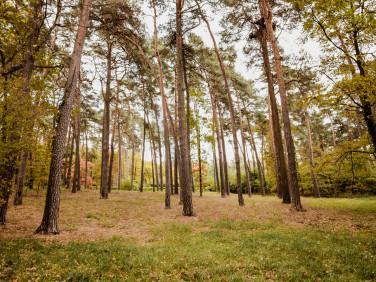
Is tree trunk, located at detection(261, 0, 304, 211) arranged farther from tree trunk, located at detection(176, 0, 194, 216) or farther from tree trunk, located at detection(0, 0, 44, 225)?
tree trunk, located at detection(0, 0, 44, 225)

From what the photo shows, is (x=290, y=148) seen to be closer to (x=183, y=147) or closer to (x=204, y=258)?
(x=183, y=147)

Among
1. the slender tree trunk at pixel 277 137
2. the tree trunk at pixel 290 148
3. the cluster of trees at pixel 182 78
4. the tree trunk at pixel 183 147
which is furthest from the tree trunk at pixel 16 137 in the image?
the slender tree trunk at pixel 277 137

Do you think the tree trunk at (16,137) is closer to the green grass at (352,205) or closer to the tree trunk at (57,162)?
the tree trunk at (57,162)

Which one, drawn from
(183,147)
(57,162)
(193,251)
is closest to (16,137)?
(57,162)

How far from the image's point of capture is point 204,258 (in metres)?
4.79

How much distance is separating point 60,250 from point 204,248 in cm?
395

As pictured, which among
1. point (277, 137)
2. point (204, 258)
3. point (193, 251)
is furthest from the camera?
point (277, 137)

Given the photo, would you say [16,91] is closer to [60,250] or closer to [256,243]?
[60,250]

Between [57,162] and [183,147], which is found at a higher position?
[183,147]

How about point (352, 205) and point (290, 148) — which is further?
point (352, 205)

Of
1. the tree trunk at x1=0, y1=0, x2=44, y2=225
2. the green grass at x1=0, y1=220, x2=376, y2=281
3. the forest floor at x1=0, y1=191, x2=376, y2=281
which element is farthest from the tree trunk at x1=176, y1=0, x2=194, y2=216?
the tree trunk at x1=0, y1=0, x2=44, y2=225

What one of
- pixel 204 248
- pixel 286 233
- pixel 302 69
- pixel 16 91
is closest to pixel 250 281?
pixel 204 248

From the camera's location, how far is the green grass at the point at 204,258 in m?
3.96

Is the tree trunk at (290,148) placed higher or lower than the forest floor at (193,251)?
higher
